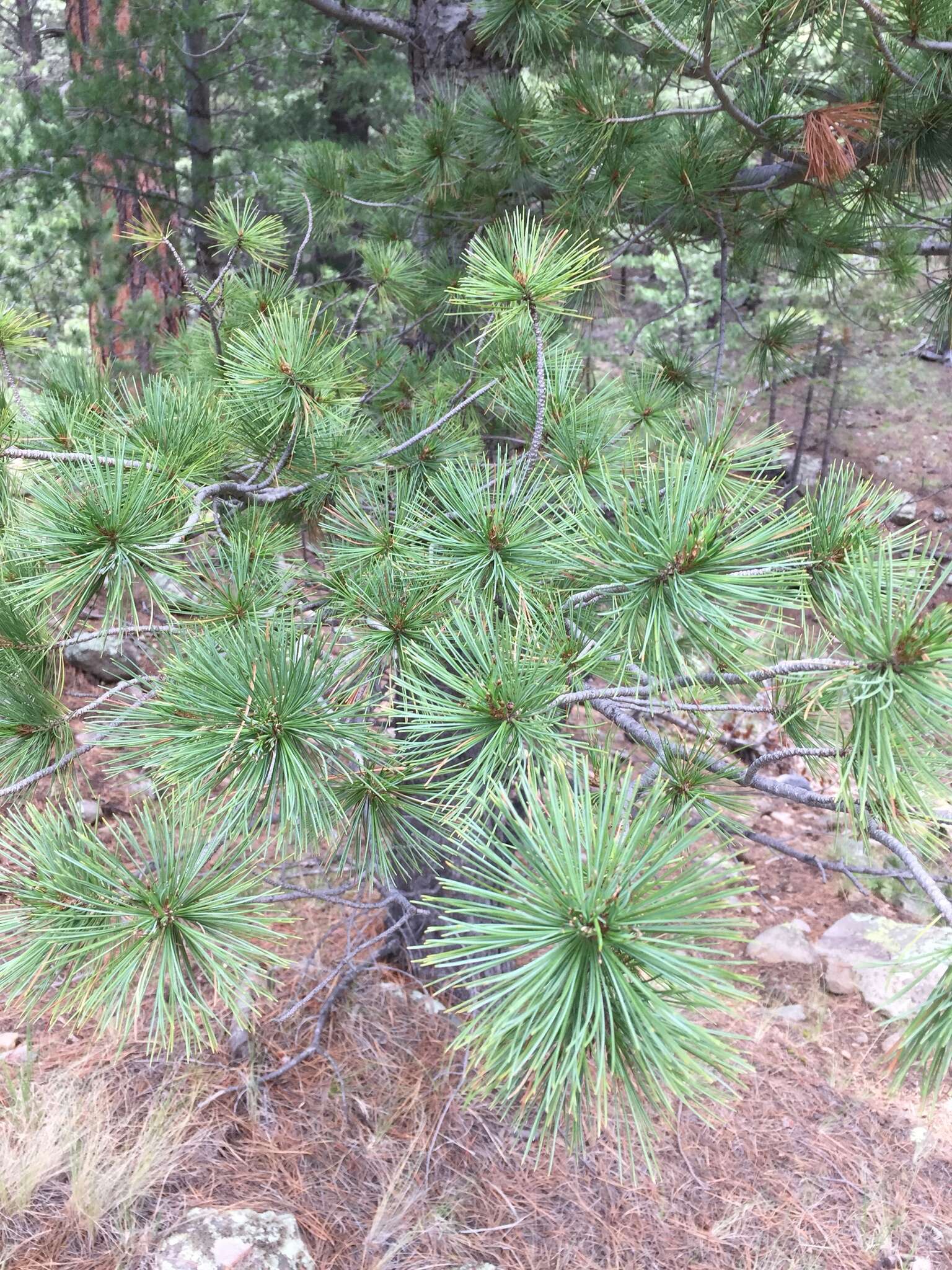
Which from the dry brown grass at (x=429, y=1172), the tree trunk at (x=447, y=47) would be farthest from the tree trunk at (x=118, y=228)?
the dry brown grass at (x=429, y=1172)

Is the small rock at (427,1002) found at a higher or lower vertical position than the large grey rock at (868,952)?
higher

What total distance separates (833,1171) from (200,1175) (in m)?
1.69

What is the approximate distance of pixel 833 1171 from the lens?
235 cm

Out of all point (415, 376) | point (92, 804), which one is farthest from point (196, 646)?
point (92, 804)

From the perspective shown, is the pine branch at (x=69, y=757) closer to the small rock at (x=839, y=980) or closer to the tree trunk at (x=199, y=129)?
the small rock at (x=839, y=980)

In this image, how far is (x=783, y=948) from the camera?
3.42 meters

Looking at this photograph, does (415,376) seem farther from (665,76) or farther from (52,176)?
(52,176)

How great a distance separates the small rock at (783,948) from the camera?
3.38 metres

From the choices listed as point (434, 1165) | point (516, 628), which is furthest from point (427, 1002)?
point (516, 628)

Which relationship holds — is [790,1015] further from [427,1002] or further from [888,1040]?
[427,1002]

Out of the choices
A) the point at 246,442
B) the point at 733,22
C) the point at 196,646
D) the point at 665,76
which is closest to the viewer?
the point at 196,646

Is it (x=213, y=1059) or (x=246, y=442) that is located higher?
(x=246, y=442)

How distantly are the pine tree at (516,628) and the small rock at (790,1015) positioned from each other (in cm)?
151

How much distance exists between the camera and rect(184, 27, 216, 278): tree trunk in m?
4.27
